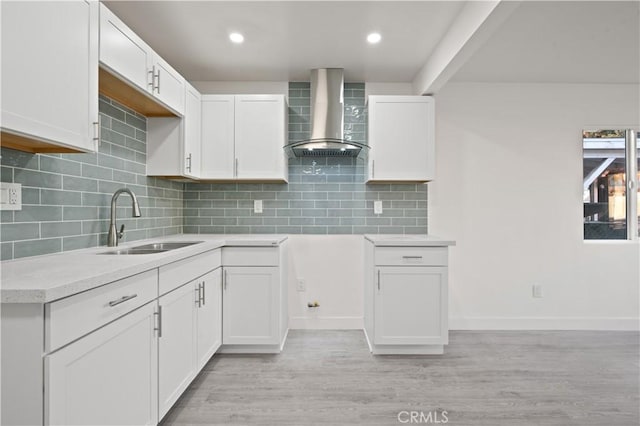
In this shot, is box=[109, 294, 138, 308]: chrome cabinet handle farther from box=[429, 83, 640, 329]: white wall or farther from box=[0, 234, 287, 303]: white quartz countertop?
box=[429, 83, 640, 329]: white wall

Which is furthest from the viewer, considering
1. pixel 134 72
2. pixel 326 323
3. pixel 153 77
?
pixel 326 323

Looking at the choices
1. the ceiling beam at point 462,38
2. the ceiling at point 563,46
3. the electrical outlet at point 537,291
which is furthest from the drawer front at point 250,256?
the electrical outlet at point 537,291

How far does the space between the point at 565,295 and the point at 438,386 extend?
2033 millimetres

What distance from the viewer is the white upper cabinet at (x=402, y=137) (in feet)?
9.36

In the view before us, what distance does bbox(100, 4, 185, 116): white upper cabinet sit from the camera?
1600 mm

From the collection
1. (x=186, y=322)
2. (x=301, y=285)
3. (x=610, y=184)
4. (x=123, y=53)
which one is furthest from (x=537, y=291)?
(x=123, y=53)

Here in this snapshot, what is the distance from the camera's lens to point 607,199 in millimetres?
3309

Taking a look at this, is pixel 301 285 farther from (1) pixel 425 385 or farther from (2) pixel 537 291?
(2) pixel 537 291

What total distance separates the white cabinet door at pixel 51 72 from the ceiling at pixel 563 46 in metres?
2.49

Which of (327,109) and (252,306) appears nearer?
(252,306)

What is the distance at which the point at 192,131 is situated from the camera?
267cm

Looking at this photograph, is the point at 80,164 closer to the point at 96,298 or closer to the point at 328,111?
the point at 96,298

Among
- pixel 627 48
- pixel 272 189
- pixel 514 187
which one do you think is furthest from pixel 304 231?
pixel 627 48

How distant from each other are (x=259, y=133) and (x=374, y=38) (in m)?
1.22
